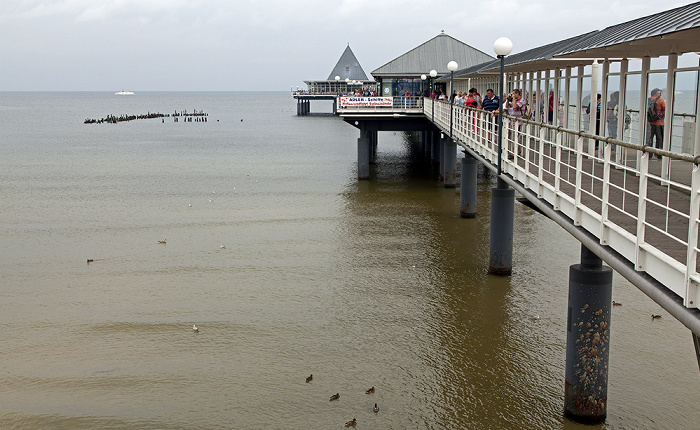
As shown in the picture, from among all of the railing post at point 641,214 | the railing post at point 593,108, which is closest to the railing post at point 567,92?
the railing post at point 593,108

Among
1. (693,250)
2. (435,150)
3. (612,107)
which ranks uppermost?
(612,107)

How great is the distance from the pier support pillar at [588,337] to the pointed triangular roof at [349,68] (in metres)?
90.3

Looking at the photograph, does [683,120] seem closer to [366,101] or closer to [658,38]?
[658,38]

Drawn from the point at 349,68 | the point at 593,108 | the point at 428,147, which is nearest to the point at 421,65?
the point at 428,147

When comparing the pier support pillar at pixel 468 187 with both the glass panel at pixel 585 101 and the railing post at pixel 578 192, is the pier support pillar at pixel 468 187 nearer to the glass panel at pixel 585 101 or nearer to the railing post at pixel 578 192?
the glass panel at pixel 585 101

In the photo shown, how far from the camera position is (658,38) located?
810 centimetres

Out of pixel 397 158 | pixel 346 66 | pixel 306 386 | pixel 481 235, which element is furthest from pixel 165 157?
pixel 346 66

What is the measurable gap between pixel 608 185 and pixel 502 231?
8098 mm

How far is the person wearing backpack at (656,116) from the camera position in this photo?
1098 centimetres

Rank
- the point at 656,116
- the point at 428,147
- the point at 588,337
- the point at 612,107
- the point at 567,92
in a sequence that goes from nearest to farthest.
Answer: the point at 588,337, the point at 656,116, the point at 612,107, the point at 567,92, the point at 428,147

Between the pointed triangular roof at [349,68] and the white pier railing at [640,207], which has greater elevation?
the pointed triangular roof at [349,68]

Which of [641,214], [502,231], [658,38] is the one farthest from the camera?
[502,231]

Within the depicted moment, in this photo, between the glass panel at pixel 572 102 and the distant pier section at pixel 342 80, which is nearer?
the glass panel at pixel 572 102

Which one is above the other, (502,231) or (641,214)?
(641,214)
